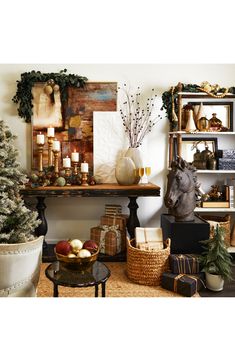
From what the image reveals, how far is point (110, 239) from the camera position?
409 cm

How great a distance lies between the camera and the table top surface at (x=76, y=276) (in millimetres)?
2216

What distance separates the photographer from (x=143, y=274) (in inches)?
133

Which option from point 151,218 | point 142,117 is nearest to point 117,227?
point 151,218

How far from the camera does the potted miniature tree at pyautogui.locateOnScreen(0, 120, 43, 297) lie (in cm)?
239

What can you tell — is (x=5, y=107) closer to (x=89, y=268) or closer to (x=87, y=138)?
(x=87, y=138)

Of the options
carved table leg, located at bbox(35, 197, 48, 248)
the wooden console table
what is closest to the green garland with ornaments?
the wooden console table

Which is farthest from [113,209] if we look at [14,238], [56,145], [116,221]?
[14,238]

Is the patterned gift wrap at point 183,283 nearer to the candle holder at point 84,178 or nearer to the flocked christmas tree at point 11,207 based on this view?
the flocked christmas tree at point 11,207

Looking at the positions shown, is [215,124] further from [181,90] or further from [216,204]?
[216,204]

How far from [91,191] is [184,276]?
55.4 inches

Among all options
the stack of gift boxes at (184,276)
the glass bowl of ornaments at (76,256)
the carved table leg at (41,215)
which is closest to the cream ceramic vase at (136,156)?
the carved table leg at (41,215)

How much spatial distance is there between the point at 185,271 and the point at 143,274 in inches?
15.8

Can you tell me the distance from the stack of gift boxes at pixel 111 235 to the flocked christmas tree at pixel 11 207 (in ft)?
4.46

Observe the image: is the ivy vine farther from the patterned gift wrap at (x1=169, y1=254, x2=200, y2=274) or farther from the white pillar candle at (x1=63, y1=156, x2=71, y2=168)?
the patterned gift wrap at (x1=169, y1=254, x2=200, y2=274)
